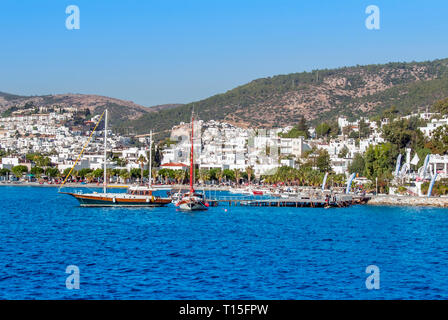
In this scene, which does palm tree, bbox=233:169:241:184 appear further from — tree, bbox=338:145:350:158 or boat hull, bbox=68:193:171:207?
boat hull, bbox=68:193:171:207

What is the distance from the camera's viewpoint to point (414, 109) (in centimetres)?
18600

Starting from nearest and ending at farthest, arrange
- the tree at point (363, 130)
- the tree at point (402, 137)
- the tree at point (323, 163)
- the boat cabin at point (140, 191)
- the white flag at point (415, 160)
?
the boat cabin at point (140, 191)
the white flag at point (415, 160)
the tree at point (402, 137)
the tree at point (323, 163)
the tree at point (363, 130)

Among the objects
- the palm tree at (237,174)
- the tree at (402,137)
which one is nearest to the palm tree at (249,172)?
the palm tree at (237,174)

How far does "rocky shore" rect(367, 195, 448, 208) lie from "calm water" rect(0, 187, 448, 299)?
59.8 feet

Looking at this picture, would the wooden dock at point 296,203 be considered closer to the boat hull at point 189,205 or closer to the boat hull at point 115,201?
the boat hull at point 189,205

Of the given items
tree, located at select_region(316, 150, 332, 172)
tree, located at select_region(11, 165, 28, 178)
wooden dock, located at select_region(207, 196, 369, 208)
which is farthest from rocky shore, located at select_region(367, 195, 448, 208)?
tree, located at select_region(11, 165, 28, 178)

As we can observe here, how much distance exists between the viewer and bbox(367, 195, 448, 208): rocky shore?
76562mm

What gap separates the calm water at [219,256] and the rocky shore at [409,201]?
59.8 ft

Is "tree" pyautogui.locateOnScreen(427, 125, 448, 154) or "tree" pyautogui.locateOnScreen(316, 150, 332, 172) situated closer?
"tree" pyautogui.locateOnScreen(427, 125, 448, 154)

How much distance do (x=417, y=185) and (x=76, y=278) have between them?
66.6m

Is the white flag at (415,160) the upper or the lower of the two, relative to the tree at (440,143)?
lower

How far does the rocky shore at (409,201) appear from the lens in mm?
Answer: 76562

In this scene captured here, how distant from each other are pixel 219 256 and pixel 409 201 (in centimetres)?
5090
